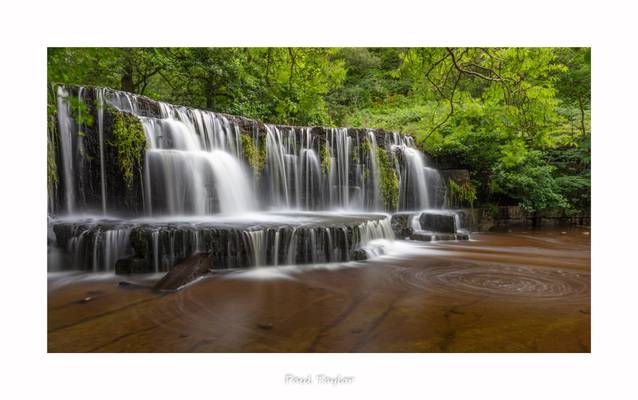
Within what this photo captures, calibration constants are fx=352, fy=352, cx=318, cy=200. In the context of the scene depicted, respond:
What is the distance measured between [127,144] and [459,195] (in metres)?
7.71

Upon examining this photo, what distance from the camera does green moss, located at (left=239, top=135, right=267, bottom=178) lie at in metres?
7.01

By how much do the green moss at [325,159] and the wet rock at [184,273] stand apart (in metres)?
4.47

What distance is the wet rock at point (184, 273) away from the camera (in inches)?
132

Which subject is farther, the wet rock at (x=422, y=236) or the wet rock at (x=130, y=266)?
the wet rock at (x=422, y=236)

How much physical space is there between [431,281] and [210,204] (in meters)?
3.75

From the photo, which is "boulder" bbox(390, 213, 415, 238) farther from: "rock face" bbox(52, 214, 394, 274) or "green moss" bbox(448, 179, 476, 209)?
"rock face" bbox(52, 214, 394, 274)

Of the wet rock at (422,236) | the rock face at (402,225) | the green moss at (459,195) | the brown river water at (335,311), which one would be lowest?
the brown river water at (335,311)

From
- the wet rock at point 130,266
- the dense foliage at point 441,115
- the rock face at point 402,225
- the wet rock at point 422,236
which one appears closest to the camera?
the wet rock at point 130,266

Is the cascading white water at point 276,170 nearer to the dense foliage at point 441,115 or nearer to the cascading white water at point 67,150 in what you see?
the dense foliage at point 441,115

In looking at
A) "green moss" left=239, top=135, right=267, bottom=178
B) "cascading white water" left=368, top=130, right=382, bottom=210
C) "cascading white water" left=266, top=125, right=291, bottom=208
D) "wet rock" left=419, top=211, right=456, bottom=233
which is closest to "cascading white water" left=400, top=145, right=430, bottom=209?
"cascading white water" left=368, top=130, right=382, bottom=210

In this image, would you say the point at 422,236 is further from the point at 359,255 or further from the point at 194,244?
the point at 194,244

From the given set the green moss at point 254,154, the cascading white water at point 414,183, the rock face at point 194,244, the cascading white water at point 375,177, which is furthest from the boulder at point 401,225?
the green moss at point 254,154

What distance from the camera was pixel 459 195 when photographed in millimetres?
9250

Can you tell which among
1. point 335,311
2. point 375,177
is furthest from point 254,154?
point 335,311
